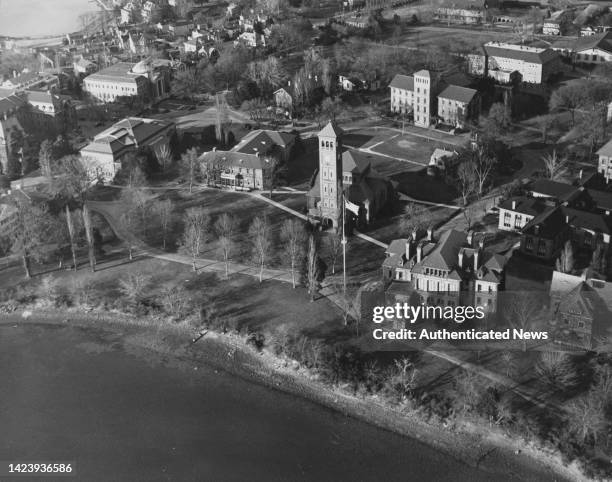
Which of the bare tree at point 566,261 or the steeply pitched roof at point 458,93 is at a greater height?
the steeply pitched roof at point 458,93

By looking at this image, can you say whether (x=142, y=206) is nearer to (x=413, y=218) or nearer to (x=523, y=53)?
(x=413, y=218)

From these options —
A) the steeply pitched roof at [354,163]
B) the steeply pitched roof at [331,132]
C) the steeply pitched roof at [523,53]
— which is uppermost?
the steeply pitched roof at [331,132]

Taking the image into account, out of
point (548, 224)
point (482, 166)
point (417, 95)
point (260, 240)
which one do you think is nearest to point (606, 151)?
point (482, 166)

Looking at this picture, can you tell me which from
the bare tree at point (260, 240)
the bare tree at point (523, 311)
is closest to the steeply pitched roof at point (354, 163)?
the bare tree at point (260, 240)

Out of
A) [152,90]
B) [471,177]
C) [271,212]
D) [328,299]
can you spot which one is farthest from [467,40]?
[328,299]

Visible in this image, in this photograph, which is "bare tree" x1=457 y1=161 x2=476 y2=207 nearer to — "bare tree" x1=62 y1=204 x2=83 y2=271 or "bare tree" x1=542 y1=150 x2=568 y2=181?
"bare tree" x1=542 y1=150 x2=568 y2=181

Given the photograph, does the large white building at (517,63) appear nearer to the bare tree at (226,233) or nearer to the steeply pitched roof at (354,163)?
the steeply pitched roof at (354,163)
